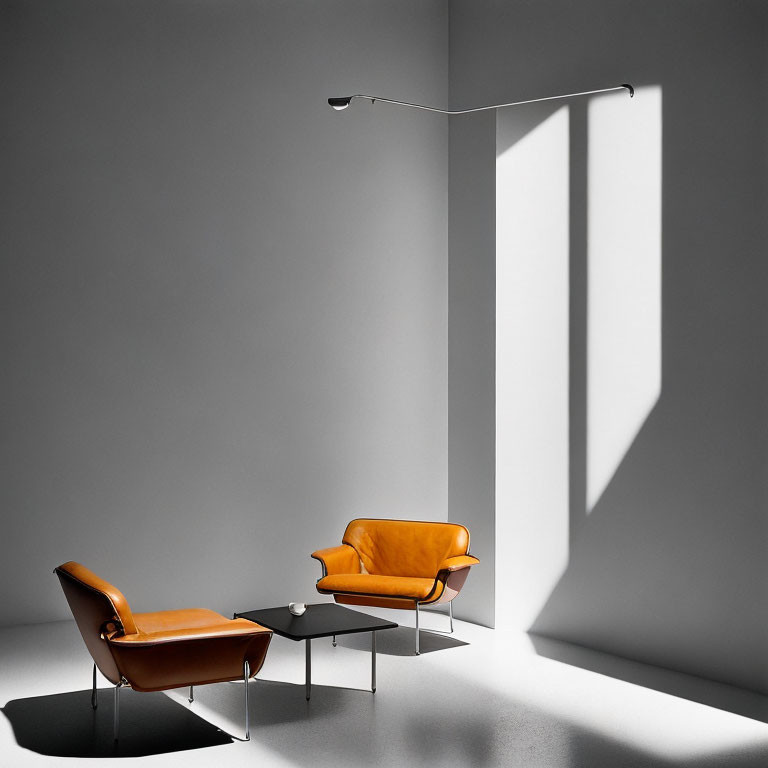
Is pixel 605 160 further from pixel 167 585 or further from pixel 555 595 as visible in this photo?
pixel 167 585

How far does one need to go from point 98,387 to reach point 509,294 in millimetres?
3075

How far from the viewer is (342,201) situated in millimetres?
7852

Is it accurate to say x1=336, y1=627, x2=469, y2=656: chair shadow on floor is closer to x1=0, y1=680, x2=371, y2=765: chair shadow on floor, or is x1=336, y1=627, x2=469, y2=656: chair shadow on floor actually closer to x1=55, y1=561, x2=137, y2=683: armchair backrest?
x1=0, y1=680, x2=371, y2=765: chair shadow on floor

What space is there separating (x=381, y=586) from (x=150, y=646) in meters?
2.23

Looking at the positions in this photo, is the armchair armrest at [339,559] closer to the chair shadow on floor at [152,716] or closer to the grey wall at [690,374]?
the chair shadow on floor at [152,716]

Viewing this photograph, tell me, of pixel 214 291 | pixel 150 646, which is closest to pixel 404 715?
pixel 150 646

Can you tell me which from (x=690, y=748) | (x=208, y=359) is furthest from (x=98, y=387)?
(x=690, y=748)

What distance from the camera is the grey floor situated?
4.51 metres

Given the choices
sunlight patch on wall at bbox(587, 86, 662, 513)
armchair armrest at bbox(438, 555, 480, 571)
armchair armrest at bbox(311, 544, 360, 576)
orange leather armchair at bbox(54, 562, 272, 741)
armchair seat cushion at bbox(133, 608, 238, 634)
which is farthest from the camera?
Result: armchair armrest at bbox(311, 544, 360, 576)

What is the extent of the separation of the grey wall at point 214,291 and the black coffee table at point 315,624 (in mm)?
1756

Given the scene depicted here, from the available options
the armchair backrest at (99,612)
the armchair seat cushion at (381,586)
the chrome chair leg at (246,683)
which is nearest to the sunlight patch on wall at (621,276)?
the armchair seat cushion at (381,586)

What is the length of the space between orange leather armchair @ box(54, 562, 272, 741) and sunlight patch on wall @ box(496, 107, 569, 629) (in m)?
2.82

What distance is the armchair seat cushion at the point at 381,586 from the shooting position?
6.33 meters

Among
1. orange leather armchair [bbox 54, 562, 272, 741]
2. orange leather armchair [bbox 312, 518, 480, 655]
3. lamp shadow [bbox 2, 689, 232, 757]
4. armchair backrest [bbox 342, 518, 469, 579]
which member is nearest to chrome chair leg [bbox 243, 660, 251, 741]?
orange leather armchair [bbox 54, 562, 272, 741]
